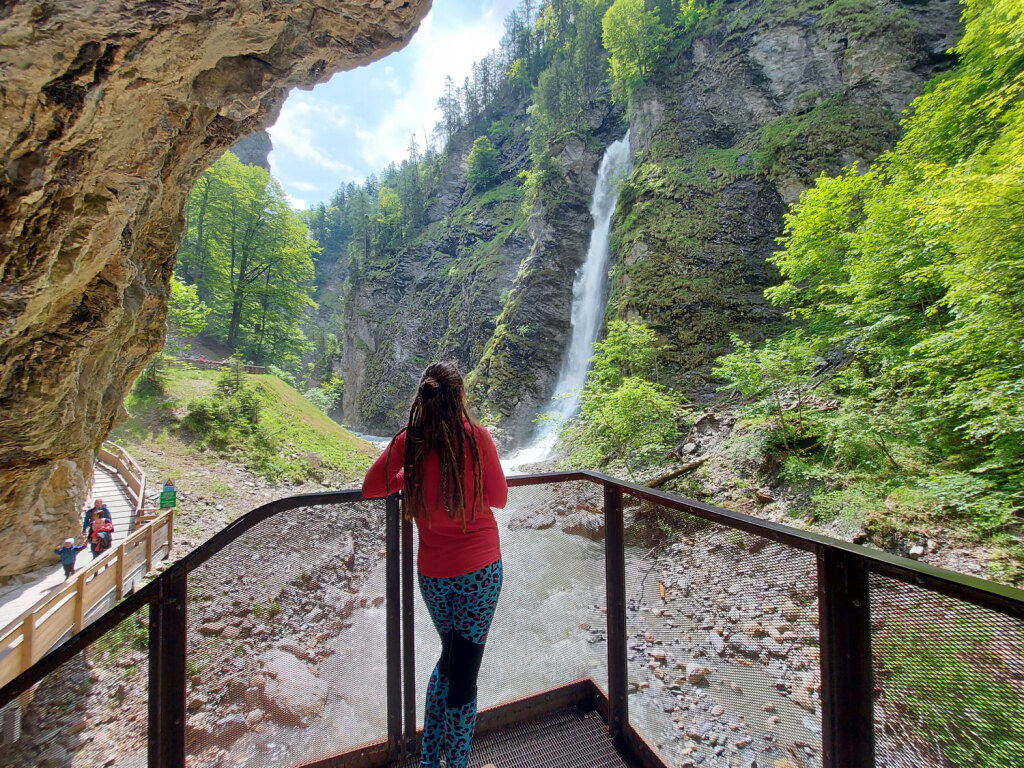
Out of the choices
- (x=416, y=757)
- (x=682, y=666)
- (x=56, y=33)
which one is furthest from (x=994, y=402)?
(x=56, y=33)

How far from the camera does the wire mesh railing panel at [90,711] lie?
1.19m

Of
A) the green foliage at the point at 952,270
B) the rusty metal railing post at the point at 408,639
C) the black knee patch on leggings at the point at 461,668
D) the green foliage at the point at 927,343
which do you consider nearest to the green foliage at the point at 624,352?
the green foliage at the point at 927,343

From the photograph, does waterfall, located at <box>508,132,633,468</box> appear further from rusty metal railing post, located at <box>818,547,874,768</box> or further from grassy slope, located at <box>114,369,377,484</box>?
rusty metal railing post, located at <box>818,547,874,768</box>

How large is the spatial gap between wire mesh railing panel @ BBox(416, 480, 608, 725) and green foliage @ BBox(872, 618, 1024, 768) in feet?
4.33

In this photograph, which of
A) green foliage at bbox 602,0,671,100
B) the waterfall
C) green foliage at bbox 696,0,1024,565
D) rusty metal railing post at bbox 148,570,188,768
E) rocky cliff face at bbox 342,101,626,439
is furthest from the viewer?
green foliage at bbox 602,0,671,100

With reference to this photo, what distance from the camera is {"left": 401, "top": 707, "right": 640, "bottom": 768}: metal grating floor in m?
2.05

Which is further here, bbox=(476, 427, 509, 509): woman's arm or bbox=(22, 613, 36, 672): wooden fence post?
bbox=(22, 613, 36, 672): wooden fence post

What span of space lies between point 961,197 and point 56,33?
9003 millimetres

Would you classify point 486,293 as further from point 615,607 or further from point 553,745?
point 553,745

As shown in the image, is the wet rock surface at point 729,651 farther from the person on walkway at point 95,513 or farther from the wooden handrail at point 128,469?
the wooden handrail at point 128,469

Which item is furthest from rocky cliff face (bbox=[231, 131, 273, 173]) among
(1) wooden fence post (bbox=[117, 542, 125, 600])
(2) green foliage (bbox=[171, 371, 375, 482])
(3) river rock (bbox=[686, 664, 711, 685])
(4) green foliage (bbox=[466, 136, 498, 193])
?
(3) river rock (bbox=[686, 664, 711, 685])

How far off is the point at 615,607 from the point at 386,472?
57.3 inches

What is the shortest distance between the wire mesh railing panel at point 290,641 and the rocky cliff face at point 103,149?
2204mm

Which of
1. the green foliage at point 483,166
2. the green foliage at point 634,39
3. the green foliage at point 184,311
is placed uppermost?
the green foliage at point 483,166
